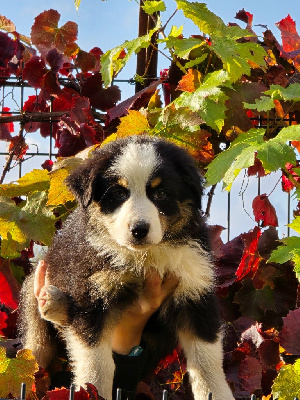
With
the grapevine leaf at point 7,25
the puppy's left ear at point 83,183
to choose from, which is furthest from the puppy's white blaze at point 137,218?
the grapevine leaf at point 7,25

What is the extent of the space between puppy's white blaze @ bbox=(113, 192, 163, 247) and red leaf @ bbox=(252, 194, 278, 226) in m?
1.57

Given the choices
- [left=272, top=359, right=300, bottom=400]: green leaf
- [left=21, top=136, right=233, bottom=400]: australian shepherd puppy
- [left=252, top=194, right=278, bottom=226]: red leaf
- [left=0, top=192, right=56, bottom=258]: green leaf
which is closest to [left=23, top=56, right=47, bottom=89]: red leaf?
[left=0, top=192, right=56, bottom=258]: green leaf

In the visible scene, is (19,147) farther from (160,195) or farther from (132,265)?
(160,195)

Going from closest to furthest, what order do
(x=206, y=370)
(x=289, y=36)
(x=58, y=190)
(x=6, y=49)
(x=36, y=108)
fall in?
(x=206, y=370), (x=58, y=190), (x=289, y=36), (x=36, y=108), (x=6, y=49)

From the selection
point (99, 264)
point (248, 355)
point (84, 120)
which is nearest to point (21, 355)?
point (99, 264)

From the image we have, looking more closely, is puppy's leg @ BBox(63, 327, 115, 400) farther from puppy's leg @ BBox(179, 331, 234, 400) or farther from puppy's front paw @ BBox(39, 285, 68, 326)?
puppy's leg @ BBox(179, 331, 234, 400)

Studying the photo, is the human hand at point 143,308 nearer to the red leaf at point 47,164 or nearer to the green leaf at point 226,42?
the green leaf at point 226,42

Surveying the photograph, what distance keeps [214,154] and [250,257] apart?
628 millimetres

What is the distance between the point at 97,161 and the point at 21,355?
904 millimetres

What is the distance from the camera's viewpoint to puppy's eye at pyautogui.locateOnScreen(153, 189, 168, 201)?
9.71 ft

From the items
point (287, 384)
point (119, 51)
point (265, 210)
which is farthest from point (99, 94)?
point (287, 384)

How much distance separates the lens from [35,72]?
496cm

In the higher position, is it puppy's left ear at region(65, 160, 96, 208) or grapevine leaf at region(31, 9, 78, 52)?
grapevine leaf at region(31, 9, 78, 52)

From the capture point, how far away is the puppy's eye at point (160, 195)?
9.71ft
